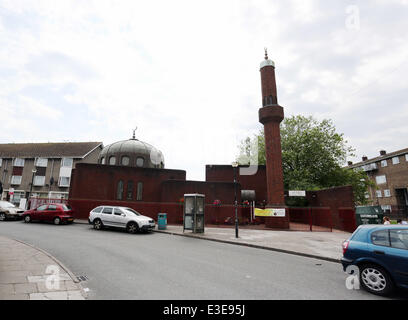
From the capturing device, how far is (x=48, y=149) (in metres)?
42.2

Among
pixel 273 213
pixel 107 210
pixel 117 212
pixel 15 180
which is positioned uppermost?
pixel 15 180

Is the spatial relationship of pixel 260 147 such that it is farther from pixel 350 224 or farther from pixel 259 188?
pixel 350 224

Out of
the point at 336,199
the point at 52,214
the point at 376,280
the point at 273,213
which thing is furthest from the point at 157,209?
the point at 376,280

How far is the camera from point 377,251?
17.5 feet

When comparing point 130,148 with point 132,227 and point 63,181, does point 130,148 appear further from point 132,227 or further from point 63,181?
point 132,227

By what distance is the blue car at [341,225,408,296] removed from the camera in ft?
16.5

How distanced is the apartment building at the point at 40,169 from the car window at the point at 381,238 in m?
42.4

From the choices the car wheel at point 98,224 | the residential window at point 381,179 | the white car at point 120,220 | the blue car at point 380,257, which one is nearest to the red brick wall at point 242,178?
the white car at point 120,220

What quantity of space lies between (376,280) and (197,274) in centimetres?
424

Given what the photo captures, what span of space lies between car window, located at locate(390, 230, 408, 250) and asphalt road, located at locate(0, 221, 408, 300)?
109cm

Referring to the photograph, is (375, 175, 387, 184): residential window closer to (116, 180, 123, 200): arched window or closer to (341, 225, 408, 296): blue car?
(116, 180, 123, 200): arched window

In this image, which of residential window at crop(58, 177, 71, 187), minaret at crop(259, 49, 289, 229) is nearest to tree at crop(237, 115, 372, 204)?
minaret at crop(259, 49, 289, 229)
